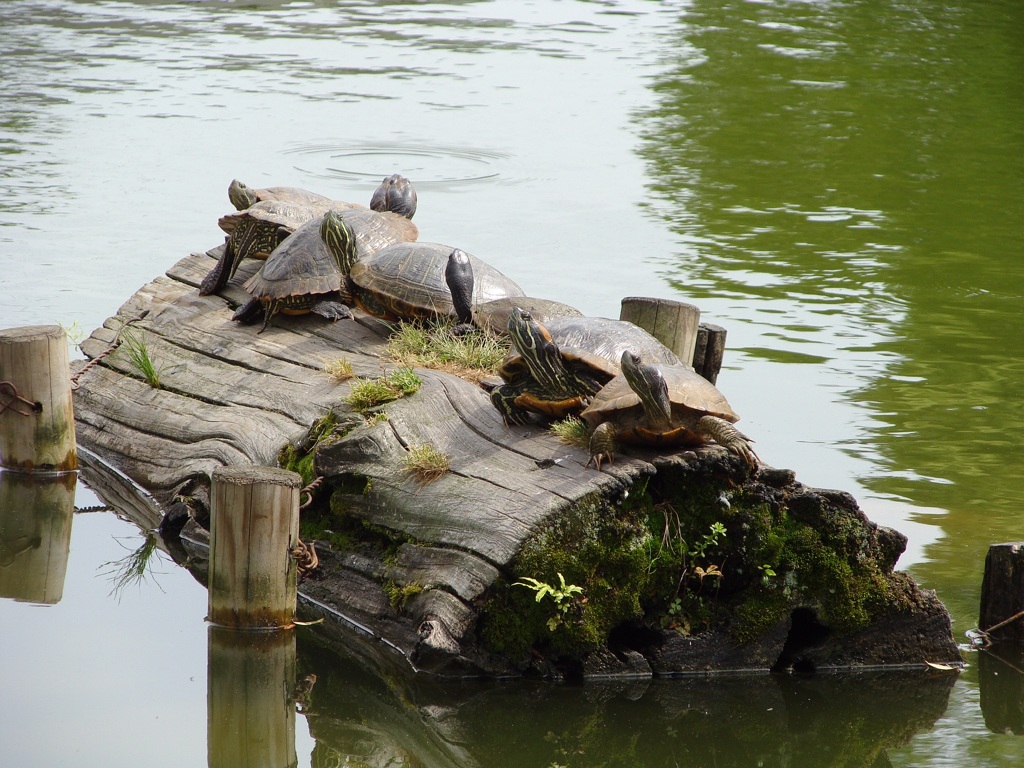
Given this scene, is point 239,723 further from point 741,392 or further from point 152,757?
point 741,392

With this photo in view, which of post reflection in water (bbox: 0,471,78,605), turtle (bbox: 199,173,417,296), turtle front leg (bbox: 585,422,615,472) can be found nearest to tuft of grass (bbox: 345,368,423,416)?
turtle front leg (bbox: 585,422,615,472)

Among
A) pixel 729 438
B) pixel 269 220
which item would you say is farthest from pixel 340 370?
pixel 729 438

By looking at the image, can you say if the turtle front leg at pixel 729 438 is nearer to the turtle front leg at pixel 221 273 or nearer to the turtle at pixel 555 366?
the turtle at pixel 555 366

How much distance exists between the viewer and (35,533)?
5.82 m

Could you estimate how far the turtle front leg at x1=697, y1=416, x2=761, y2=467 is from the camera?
14.6 feet

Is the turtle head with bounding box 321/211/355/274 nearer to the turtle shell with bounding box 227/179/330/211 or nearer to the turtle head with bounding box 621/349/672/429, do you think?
the turtle shell with bounding box 227/179/330/211

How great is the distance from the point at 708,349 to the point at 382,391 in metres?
1.58

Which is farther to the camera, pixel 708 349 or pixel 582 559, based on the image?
pixel 708 349

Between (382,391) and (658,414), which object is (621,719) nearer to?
(658,414)

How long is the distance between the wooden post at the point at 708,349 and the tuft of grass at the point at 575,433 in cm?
121

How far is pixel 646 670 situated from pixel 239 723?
1448 millimetres

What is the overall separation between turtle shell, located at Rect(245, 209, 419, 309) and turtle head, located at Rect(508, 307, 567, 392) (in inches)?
69.1

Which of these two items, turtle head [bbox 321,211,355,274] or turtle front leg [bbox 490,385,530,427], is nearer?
turtle front leg [bbox 490,385,530,427]

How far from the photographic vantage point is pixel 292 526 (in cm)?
455
